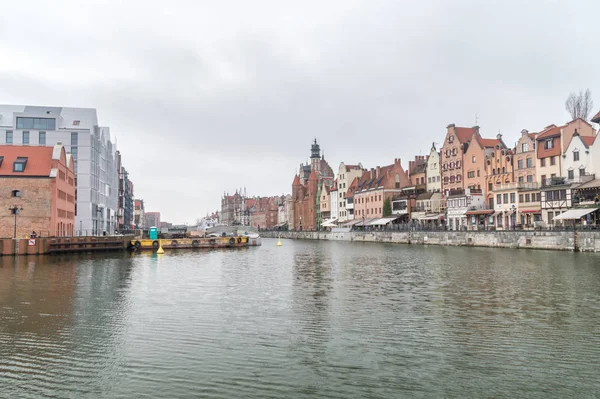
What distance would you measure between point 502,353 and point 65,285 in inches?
1007

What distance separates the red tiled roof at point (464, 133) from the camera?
97.4 metres

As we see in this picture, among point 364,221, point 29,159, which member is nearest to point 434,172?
point 364,221

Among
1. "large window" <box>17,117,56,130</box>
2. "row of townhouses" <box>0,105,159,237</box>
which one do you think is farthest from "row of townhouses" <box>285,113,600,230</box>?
"large window" <box>17,117,56,130</box>

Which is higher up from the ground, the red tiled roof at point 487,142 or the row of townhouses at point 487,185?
the red tiled roof at point 487,142

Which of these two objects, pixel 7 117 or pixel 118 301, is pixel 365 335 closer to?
pixel 118 301

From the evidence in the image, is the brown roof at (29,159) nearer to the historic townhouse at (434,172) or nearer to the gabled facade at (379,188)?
the historic townhouse at (434,172)

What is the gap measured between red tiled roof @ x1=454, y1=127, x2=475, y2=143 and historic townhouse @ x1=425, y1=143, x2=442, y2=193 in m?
6.66

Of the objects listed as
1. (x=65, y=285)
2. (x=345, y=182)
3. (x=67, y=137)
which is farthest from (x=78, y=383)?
(x=345, y=182)

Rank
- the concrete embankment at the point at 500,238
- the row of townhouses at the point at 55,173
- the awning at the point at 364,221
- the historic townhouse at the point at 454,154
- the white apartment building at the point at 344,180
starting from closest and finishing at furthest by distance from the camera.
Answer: the concrete embankment at the point at 500,238 → the row of townhouses at the point at 55,173 → the historic townhouse at the point at 454,154 → the awning at the point at 364,221 → the white apartment building at the point at 344,180

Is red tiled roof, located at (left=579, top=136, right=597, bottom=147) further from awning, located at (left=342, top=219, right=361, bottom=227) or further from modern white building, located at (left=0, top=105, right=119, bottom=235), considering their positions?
modern white building, located at (left=0, top=105, right=119, bottom=235)

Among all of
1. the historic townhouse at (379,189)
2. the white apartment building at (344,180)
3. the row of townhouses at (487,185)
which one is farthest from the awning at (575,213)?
the white apartment building at (344,180)

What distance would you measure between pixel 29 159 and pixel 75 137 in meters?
27.5

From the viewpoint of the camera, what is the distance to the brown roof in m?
64.6

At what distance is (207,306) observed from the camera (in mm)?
24219
